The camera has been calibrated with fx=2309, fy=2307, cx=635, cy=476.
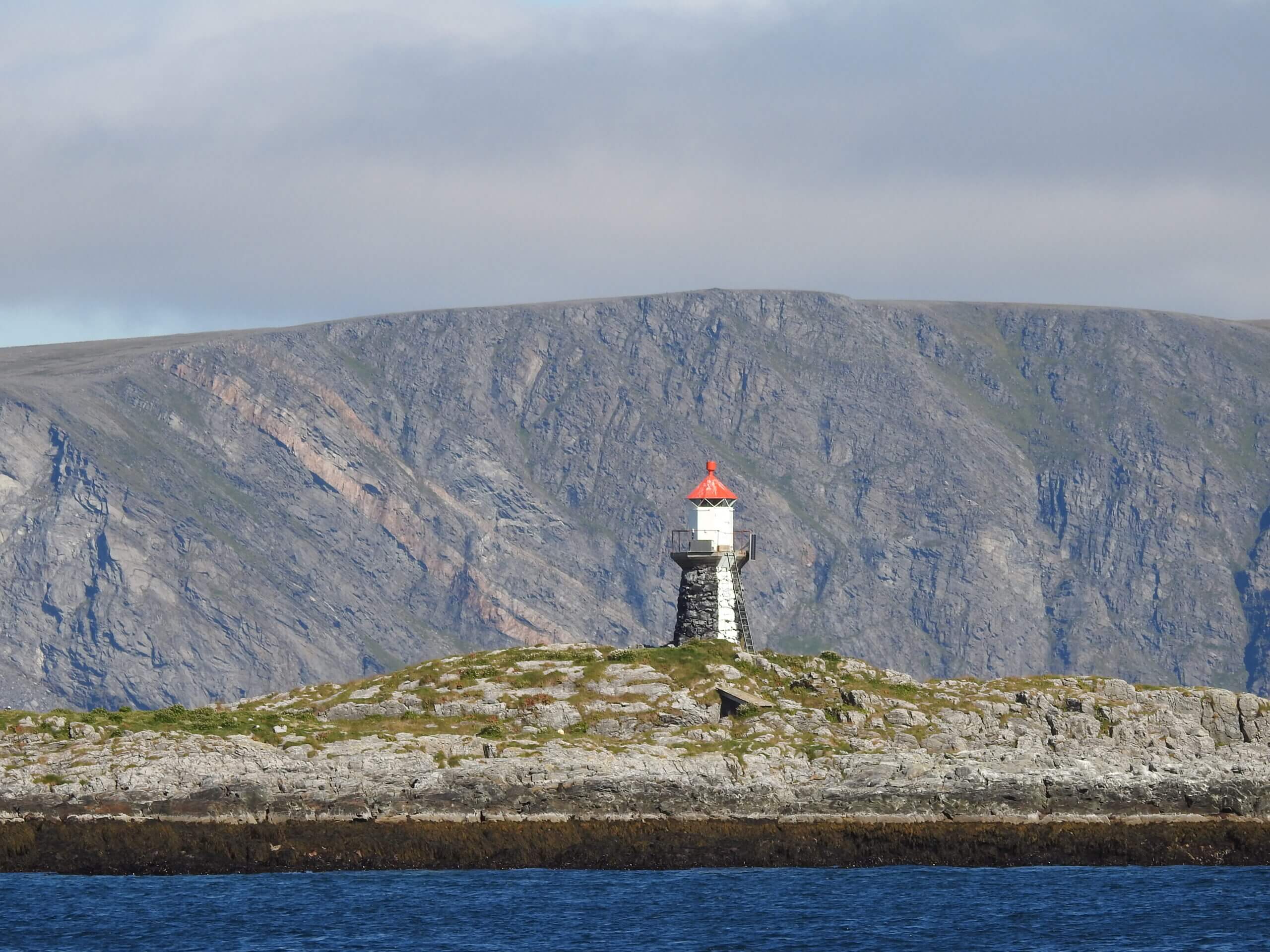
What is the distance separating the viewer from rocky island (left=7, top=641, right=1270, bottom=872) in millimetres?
91062

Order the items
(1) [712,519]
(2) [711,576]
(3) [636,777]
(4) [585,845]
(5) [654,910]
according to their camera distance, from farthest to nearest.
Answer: (2) [711,576] → (1) [712,519] → (3) [636,777] → (4) [585,845] → (5) [654,910]

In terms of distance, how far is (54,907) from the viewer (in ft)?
268

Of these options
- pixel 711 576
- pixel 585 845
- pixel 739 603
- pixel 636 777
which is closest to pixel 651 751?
pixel 636 777

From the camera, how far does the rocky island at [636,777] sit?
3585 inches

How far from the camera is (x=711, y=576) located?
116000mm

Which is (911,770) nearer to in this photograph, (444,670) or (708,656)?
(708,656)

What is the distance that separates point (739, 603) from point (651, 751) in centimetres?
1988

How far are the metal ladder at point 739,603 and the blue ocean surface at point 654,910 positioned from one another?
1029 inches

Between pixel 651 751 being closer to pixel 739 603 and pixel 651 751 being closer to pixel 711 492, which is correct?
pixel 739 603

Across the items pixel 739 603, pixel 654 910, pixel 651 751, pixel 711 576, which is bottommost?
pixel 654 910

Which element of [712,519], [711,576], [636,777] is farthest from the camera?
[711,576]

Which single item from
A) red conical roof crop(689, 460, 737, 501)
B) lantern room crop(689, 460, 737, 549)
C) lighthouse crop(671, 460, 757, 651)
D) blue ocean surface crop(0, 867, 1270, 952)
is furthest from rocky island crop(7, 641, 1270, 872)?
red conical roof crop(689, 460, 737, 501)

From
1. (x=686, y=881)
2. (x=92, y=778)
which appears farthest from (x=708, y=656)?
(x=92, y=778)

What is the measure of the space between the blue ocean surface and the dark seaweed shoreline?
62cm
